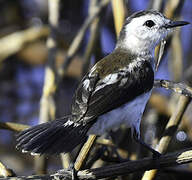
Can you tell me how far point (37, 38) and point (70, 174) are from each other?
269cm

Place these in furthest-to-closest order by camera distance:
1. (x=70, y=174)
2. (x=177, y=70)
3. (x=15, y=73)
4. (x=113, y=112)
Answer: (x=15, y=73) < (x=177, y=70) < (x=113, y=112) < (x=70, y=174)

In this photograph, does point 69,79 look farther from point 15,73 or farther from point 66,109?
point 15,73

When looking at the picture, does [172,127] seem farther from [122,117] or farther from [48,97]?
[48,97]

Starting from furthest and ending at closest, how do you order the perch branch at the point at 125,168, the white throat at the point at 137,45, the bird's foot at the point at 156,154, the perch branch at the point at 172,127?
the white throat at the point at 137,45
the perch branch at the point at 172,127
the bird's foot at the point at 156,154
the perch branch at the point at 125,168

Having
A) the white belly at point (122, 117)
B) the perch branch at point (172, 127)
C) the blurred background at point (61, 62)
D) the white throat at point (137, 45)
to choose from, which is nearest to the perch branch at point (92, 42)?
the blurred background at point (61, 62)

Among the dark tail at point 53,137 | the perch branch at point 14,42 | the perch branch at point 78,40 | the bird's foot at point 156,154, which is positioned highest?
the perch branch at point 78,40

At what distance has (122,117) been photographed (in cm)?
299

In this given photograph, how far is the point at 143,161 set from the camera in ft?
8.94

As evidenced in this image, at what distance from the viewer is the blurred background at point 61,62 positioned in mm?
4215

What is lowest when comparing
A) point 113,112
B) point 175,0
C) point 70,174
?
point 70,174

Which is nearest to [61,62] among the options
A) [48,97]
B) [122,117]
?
[48,97]

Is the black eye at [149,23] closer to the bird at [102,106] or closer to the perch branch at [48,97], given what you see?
the bird at [102,106]

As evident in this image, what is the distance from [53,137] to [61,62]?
242 cm

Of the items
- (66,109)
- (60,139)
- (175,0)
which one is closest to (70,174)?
(60,139)
